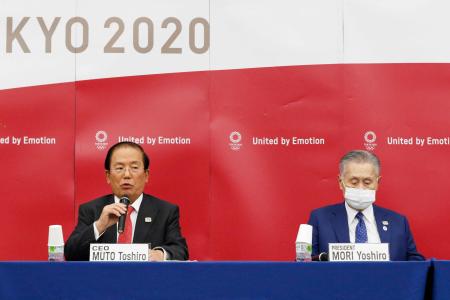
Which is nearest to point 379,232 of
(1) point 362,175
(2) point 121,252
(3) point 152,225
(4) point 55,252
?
(1) point 362,175

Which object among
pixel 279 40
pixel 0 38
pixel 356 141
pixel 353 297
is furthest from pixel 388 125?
pixel 0 38

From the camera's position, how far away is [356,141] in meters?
4.98

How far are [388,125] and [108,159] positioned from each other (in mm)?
1610

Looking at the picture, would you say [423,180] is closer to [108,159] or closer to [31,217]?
[108,159]

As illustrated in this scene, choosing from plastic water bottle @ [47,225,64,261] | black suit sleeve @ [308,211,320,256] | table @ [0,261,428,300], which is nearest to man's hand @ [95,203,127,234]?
plastic water bottle @ [47,225,64,261]

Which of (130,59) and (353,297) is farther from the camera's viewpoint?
(130,59)

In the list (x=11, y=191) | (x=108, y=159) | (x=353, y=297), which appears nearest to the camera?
(x=353, y=297)

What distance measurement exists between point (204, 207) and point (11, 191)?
3.56 feet

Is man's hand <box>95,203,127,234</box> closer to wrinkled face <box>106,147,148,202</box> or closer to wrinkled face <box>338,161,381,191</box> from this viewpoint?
wrinkled face <box>106,147,148,202</box>

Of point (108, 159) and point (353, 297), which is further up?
point (108, 159)

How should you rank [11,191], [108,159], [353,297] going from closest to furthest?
1. [353,297]
2. [108,159]
3. [11,191]

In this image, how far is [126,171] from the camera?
4449 millimetres

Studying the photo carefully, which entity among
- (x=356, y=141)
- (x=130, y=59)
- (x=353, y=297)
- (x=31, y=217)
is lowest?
(x=353, y=297)

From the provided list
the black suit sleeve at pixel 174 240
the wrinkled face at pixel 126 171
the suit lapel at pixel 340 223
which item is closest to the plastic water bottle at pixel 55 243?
the black suit sleeve at pixel 174 240
